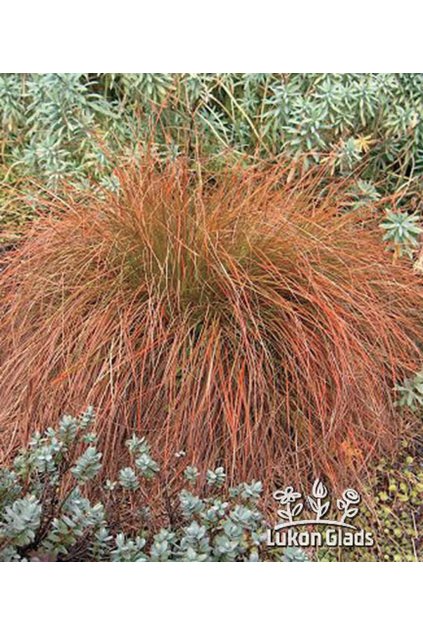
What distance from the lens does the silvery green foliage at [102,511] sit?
8.46ft

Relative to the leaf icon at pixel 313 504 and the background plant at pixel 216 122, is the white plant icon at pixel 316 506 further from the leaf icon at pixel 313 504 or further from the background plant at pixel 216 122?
the background plant at pixel 216 122

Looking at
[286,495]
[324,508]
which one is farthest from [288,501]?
[324,508]

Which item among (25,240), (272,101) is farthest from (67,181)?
(272,101)

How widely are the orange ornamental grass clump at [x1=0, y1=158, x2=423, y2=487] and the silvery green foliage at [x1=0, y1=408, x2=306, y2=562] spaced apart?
0.37ft

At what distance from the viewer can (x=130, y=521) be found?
2.85m

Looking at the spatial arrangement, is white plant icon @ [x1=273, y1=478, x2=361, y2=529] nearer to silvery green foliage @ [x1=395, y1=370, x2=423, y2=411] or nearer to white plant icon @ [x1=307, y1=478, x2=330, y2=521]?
white plant icon @ [x1=307, y1=478, x2=330, y2=521]

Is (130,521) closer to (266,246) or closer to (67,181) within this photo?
(266,246)

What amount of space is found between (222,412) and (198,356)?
0.66ft

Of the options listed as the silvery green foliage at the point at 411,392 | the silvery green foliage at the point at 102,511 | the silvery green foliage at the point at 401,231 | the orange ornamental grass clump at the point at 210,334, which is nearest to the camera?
the silvery green foliage at the point at 102,511

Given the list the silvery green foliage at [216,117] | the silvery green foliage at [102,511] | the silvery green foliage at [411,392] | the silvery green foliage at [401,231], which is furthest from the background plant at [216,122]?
the silvery green foliage at [102,511]

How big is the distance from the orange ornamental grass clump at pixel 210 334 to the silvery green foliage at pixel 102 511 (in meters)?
0.11

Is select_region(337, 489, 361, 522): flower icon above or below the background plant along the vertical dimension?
below

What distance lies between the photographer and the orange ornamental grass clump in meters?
2.89

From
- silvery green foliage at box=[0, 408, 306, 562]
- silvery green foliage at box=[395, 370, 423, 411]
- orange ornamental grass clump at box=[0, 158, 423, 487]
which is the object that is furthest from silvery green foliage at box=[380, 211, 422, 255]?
silvery green foliage at box=[0, 408, 306, 562]
